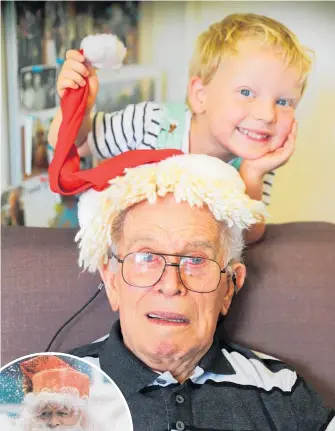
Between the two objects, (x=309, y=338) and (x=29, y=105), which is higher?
(x=29, y=105)

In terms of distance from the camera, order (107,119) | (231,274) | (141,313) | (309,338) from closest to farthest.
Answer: (141,313), (231,274), (309,338), (107,119)

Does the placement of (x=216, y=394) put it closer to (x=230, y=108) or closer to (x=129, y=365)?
(x=129, y=365)

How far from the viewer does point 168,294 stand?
120 cm

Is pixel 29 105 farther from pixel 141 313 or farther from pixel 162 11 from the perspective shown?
pixel 141 313

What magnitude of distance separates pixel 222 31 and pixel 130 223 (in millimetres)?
558

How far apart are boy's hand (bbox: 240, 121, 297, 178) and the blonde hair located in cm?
15

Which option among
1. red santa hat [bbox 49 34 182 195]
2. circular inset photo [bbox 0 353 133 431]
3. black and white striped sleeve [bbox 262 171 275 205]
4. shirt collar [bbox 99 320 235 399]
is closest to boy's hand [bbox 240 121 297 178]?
black and white striped sleeve [bbox 262 171 275 205]

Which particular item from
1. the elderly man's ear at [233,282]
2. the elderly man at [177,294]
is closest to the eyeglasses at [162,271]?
the elderly man at [177,294]

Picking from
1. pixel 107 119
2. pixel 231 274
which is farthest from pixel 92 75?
pixel 231 274

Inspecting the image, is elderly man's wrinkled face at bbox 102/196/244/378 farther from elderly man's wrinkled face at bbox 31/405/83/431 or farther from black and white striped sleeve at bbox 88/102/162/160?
black and white striped sleeve at bbox 88/102/162/160

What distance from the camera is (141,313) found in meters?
1.23

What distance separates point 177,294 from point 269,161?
455 millimetres

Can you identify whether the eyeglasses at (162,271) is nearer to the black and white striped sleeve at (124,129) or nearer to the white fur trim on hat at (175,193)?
the white fur trim on hat at (175,193)

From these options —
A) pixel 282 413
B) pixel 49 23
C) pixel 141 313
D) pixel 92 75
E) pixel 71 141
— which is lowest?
pixel 282 413
